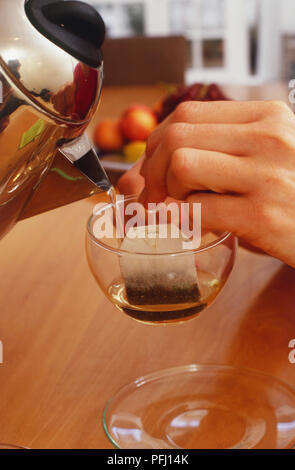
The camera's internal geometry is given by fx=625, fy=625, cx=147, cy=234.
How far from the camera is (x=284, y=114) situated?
1.65ft

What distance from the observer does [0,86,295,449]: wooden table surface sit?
0.50m

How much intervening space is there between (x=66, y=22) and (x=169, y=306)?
22 centimetres

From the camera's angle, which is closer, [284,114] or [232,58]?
[284,114]

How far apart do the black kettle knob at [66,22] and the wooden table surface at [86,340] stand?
0.27 metres

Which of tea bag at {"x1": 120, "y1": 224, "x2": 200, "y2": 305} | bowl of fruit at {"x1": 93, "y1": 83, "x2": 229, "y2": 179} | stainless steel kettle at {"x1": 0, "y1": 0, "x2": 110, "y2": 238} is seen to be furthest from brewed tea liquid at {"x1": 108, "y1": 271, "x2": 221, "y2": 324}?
bowl of fruit at {"x1": 93, "y1": 83, "x2": 229, "y2": 179}

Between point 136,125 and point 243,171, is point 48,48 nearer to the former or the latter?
point 243,171

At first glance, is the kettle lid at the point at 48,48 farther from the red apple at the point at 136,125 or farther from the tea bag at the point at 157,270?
the red apple at the point at 136,125

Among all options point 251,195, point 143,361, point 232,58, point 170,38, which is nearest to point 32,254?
point 143,361

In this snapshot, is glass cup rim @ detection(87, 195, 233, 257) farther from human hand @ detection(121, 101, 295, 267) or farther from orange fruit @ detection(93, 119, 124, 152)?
orange fruit @ detection(93, 119, 124, 152)

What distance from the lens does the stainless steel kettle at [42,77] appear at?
1.35ft

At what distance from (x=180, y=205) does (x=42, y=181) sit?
116 mm

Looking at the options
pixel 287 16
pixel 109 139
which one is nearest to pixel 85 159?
pixel 109 139

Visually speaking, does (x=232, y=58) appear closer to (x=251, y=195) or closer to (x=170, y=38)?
(x=170, y=38)

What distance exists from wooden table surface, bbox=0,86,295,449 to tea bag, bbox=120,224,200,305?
104 millimetres
